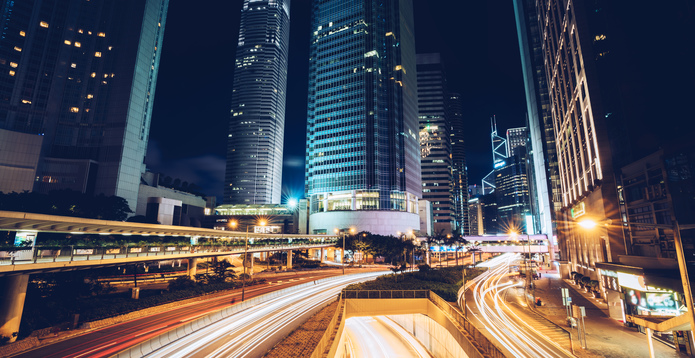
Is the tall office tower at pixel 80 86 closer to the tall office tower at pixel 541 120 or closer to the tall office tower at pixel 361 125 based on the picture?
the tall office tower at pixel 361 125

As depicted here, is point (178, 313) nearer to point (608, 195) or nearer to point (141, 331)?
point (141, 331)

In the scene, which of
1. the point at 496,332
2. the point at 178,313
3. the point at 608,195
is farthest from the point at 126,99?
the point at 608,195

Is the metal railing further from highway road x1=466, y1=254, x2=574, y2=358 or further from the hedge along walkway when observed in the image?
highway road x1=466, y1=254, x2=574, y2=358

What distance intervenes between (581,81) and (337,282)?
5279 cm

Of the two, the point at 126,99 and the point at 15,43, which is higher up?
the point at 15,43

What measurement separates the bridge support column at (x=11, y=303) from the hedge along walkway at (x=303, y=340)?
74.5 ft

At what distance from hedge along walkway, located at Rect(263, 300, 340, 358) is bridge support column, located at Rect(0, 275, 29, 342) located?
22.7 metres

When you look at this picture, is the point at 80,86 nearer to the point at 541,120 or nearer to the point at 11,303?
the point at 11,303

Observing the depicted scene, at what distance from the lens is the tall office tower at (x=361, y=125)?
407 ft

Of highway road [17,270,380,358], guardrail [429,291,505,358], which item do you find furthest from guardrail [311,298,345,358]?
highway road [17,270,380,358]

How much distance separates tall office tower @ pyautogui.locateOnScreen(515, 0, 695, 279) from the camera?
32562mm

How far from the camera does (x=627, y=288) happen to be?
2973 centimetres

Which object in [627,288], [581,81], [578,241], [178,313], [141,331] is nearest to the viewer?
[141,331]

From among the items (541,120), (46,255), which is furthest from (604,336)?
(541,120)
